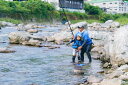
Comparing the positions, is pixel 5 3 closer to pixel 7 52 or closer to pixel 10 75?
pixel 7 52

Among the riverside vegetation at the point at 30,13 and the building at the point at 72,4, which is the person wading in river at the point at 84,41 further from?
the building at the point at 72,4

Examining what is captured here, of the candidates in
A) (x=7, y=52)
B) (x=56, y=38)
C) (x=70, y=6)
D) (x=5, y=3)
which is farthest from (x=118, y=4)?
(x=7, y=52)

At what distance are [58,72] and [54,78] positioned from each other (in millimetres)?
1269

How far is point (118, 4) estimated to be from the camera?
498 feet

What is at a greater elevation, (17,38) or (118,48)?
(118,48)

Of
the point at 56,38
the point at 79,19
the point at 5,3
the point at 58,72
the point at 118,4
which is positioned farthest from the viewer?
the point at 118,4

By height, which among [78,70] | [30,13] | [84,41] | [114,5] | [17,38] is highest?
[84,41]

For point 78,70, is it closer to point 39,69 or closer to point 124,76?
point 39,69

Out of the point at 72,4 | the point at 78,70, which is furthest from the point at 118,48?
the point at 72,4

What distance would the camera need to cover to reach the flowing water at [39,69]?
11320 millimetres

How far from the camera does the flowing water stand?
1132 centimetres

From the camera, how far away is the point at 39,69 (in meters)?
13.6

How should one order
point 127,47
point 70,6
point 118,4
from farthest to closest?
point 118,4, point 70,6, point 127,47

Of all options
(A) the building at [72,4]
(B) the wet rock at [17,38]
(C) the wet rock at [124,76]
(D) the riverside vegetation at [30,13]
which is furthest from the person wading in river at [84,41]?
(A) the building at [72,4]
